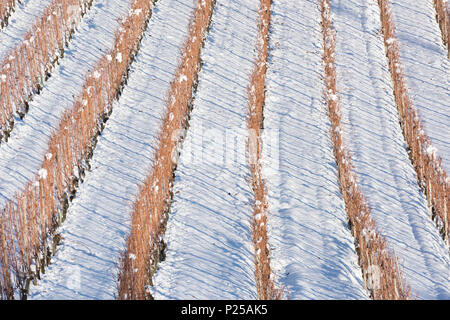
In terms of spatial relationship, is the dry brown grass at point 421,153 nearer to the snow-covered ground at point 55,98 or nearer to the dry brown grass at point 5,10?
the snow-covered ground at point 55,98

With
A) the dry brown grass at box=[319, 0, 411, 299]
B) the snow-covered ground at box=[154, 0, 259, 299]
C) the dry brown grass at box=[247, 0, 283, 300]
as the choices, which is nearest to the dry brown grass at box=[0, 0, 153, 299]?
the snow-covered ground at box=[154, 0, 259, 299]

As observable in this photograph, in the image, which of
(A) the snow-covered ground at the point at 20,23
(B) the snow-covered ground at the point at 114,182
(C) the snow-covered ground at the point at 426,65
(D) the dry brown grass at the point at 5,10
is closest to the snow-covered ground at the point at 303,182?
(C) the snow-covered ground at the point at 426,65

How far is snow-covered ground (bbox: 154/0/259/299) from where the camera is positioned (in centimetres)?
483

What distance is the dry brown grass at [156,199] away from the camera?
4492 mm

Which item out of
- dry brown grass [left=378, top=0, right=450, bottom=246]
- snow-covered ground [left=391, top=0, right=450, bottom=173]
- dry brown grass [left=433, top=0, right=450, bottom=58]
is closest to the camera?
dry brown grass [left=378, top=0, right=450, bottom=246]

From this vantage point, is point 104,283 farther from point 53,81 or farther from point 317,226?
point 53,81

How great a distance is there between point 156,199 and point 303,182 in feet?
4.70

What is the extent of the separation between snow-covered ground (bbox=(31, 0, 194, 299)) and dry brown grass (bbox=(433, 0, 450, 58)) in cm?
334

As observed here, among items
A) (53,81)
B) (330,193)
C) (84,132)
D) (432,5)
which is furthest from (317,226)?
(432,5)

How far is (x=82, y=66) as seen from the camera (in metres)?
7.53

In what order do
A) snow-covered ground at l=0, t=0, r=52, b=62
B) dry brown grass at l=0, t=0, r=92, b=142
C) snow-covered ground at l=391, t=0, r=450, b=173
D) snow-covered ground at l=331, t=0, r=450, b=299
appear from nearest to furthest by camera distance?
snow-covered ground at l=331, t=0, r=450, b=299 → dry brown grass at l=0, t=0, r=92, b=142 → snow-covered ground at l=391, t=0, r=450, b=173 → snow-covered ground at l=0, t=0, r=52, b=62

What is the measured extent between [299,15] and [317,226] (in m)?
4.42

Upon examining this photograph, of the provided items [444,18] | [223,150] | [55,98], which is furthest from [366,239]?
[444,18]

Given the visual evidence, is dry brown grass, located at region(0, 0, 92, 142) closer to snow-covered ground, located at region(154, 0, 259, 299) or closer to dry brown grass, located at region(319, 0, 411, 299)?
snow-covered ground, located at region(154, 0, 259, 299)
